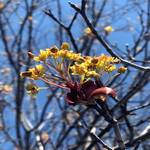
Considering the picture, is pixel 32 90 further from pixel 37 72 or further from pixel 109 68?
pixel 109 68

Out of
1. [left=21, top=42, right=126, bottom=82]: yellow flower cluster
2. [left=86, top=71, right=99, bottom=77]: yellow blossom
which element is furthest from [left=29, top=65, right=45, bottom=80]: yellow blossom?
[left=86, top=71, right=99, bottom=77]: yellow blossom

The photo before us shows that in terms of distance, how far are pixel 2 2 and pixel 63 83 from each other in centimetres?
636

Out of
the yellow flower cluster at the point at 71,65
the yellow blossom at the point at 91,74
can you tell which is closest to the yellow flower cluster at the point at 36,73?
the yellow flower cluster at the point at 71,65

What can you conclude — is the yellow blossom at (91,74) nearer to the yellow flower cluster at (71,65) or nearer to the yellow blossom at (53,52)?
the yellow flower cluster at (71,65)

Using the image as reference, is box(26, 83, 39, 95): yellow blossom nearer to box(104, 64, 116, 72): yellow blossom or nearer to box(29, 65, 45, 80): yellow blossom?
box(29, 65, 45, 80): yellow blossom

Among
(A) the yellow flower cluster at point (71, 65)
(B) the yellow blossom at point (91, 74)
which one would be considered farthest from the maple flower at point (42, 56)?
(B) the yellow blossom at point (91, 74)

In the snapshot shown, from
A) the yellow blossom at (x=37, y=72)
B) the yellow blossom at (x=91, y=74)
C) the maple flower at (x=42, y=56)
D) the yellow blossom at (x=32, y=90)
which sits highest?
the maple flower at (x=42, y=56)

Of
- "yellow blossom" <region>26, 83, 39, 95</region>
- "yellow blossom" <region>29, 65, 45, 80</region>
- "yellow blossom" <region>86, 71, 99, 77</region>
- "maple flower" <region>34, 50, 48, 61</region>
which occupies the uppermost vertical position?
"maple flower" <region>34, 50, 48, 61</region>

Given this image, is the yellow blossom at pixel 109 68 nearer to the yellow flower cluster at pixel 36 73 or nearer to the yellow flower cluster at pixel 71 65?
the yellow flower cluster at pixel 71 65

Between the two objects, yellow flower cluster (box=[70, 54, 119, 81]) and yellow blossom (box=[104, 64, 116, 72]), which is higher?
yellow flower cluster (box=[70, 54, 119, 81])

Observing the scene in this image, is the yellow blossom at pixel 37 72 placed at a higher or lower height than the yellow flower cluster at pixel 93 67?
higher

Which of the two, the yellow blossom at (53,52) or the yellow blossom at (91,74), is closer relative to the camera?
the yellow blossom at (91,74)

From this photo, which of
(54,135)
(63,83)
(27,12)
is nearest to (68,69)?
(63,83)

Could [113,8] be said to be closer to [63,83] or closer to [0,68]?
[0,68]
